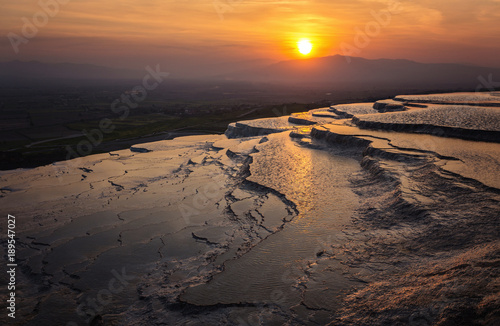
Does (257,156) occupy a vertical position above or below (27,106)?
below

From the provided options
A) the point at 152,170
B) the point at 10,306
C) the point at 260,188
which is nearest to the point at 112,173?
the point at 152,170

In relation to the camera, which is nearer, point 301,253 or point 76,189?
point 301,253

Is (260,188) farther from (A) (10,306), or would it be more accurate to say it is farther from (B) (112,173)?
(B) (112,173)

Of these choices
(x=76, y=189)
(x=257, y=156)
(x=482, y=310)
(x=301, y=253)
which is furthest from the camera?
(x=257, y=156)

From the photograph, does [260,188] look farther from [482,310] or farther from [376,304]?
[482,310]

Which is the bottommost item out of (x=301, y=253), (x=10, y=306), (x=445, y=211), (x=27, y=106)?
(x=10, y=306)

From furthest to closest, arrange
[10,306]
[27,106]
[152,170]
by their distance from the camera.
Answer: [27,106] < [152,170] < [10,306]
